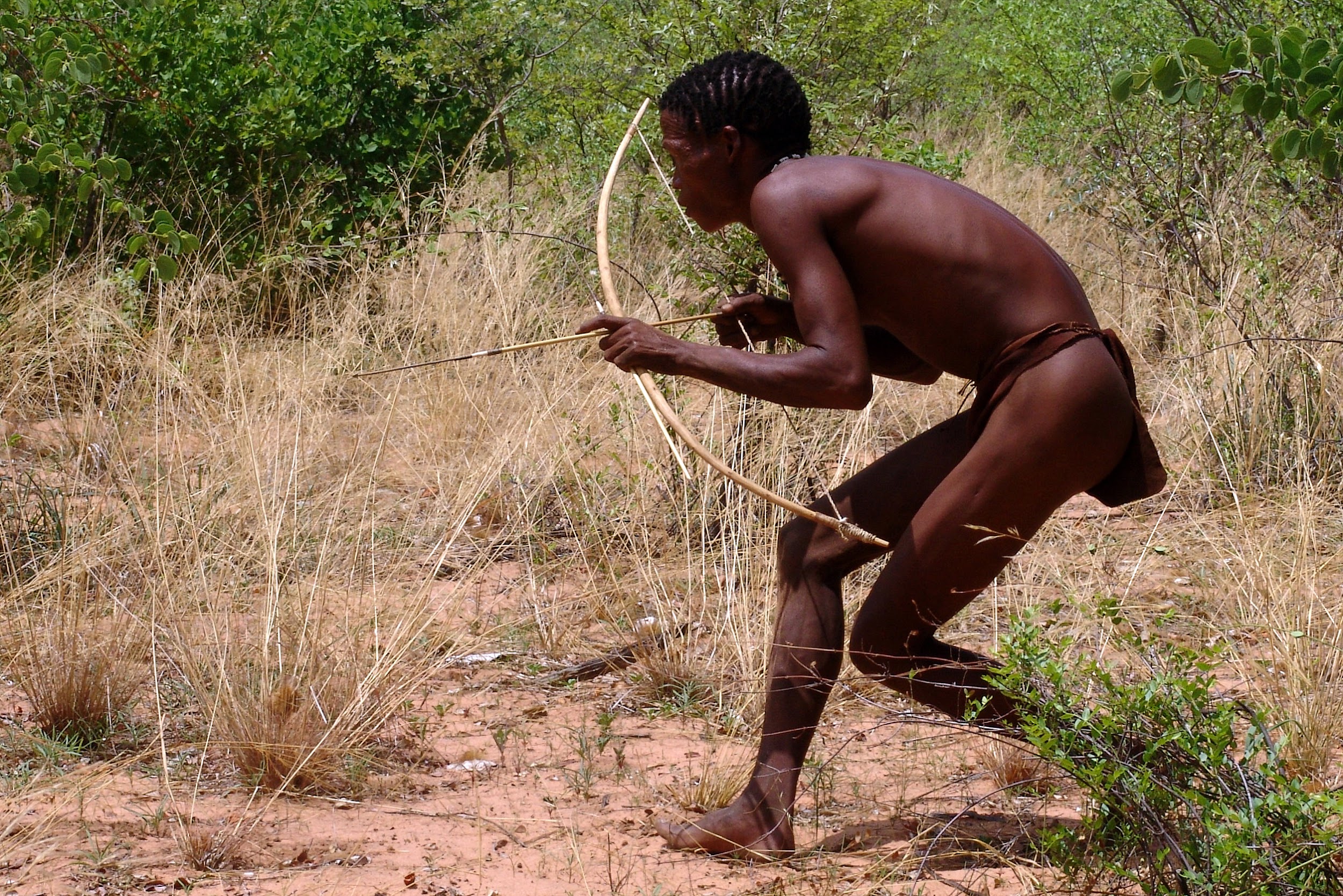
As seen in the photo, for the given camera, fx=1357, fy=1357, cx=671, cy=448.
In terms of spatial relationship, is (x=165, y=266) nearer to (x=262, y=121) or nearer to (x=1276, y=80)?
(x=1276, y=80)

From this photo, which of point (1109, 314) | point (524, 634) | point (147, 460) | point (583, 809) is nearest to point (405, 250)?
point (147, 460)

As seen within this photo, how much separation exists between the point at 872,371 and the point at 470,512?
1.52 m

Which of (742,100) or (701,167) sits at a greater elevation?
(742,100)

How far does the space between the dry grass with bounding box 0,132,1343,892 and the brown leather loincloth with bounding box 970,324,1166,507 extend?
0.24m

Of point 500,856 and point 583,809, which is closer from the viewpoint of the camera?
point 500,856

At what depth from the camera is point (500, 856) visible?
300 centimetres

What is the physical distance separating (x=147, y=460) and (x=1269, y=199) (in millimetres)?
5367

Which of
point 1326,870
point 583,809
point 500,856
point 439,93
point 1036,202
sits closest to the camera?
point 1326,870

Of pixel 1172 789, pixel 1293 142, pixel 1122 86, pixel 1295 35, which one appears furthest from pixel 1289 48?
pixel 1172 789

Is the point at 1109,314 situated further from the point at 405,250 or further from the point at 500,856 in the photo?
the point at 500,856

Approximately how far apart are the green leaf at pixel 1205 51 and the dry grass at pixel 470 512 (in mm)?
1141

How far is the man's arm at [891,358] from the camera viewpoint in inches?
122

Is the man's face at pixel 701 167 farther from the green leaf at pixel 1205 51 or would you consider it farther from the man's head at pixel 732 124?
the green leaf at pixel 1205 51

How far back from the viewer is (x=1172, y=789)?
234cm
